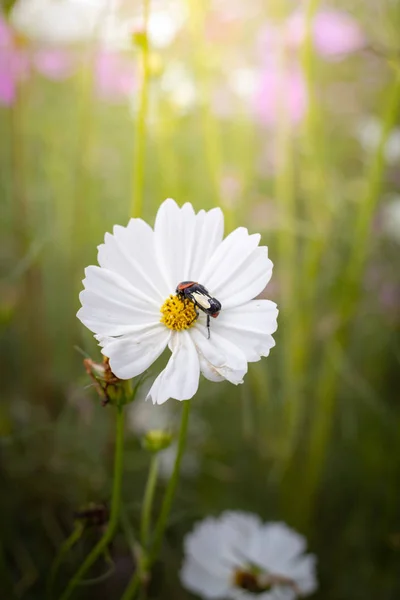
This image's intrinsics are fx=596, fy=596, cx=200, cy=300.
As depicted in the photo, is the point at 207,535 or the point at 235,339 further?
the point at 207,535

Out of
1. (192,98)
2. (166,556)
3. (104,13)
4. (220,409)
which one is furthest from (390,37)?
(166,556)

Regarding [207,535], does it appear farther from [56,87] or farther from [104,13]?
[56,87]

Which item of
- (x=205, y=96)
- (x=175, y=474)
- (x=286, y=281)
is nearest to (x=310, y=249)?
(x=286, y=281)

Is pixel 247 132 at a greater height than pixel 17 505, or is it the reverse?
pixel 247 132

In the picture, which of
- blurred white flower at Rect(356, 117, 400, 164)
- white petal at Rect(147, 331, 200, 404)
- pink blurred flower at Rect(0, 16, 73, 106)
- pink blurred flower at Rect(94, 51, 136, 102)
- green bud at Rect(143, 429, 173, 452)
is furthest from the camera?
pink blurred flower at Rect(94, 51, 136, 102)

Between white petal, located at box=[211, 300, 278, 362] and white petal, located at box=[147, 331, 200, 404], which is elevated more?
white petal, located at box=[211, 300, 278, 362]

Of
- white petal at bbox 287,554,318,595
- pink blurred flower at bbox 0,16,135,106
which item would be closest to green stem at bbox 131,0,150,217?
pink blurred flower at bbox 0,16,135,106

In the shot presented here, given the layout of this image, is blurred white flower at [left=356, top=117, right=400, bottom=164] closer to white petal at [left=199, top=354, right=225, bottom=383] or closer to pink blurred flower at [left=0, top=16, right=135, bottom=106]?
pink blurred flower at [left=0, top=16, right=135, bottom=106]

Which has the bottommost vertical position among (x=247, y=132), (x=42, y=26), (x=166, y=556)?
(x=166, y=556)

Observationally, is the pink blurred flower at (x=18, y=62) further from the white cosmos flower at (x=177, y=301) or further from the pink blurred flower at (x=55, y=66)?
the white cosmos flower at (x=177, y=301)
